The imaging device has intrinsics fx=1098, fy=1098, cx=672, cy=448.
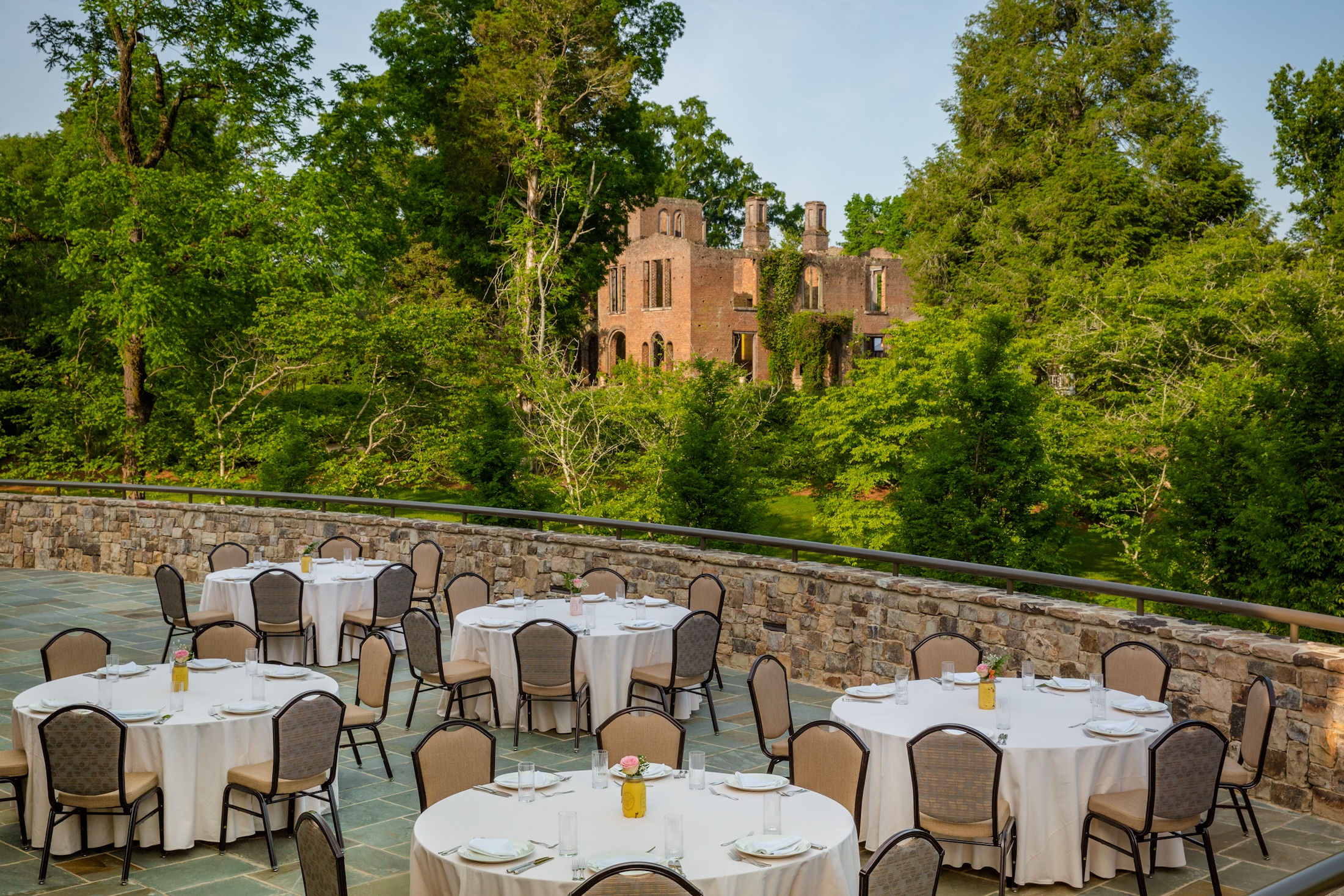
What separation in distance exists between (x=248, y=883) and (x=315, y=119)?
19473 millimetres

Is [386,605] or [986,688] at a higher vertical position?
[986,688]

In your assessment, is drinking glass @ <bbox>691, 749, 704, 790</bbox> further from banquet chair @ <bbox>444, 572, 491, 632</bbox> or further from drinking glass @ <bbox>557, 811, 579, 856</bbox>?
banquet chair @ <bbox>444, 572, 491, 632</bbox>

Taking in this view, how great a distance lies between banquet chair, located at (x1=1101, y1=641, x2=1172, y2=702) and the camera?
661 cm

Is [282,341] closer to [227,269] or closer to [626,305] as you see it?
[227,269]

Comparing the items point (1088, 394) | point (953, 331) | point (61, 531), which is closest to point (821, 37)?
point (953, 331)

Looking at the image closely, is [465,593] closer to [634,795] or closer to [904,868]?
[634,795]

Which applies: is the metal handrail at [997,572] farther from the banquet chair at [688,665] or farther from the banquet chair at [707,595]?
the banquet chair at [688,665]

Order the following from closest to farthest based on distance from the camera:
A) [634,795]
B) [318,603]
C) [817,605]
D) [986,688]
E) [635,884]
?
[635,884]
[634,795]
[986,688]
[817,605]
[318,603]

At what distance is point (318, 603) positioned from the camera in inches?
415

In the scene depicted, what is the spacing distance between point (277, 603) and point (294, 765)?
456 centimetres

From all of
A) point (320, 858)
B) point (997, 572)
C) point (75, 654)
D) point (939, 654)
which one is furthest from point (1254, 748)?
point (75, 654)

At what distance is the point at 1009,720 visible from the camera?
580cm

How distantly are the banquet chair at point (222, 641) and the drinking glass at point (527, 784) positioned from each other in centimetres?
371

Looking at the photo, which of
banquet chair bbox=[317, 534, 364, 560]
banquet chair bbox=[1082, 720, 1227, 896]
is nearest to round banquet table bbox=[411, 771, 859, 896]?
banquet chair bbox=[1082, 720, 1227, 896]
